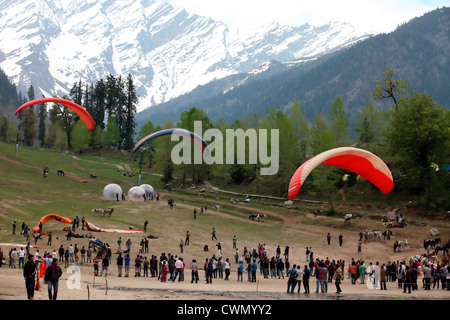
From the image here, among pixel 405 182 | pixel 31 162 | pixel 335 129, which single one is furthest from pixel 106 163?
pixel 405 182

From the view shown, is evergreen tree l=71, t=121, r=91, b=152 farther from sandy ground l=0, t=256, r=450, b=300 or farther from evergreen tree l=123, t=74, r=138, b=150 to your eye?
sandy ground l=0, t=256, r=450, b=300

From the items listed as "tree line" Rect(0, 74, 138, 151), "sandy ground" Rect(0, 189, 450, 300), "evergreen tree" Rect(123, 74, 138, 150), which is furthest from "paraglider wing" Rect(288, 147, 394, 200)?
"evergreen tree" Rect(123, 74, 138, 150)

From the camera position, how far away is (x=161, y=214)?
54031 mm

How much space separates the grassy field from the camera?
4438 centimetres

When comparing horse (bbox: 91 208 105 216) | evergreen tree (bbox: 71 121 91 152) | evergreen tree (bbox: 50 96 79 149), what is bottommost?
horse (bbox: 91 208 105 216)

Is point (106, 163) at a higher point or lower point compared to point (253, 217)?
higher

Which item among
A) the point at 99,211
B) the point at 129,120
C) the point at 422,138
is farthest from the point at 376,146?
the point at 129,120

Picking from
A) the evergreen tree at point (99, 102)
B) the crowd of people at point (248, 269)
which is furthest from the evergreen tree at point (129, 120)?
the crowd of people at point (248, 269)

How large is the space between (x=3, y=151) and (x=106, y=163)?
68.2ft

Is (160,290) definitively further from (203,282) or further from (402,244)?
(402,244)
